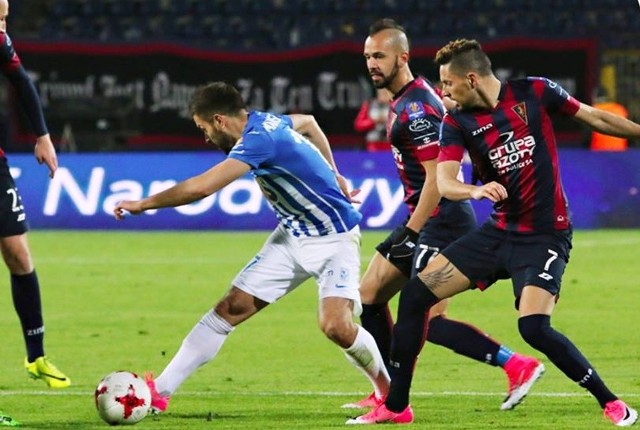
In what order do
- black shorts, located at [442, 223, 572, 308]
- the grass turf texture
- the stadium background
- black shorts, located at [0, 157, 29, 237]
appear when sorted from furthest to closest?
the stadium background
black shorts, located at [0, 157, 29, 237]
the grass turf texture
black shorts, located at [442, 223, 572, 308]

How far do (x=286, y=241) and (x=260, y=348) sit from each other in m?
2.86

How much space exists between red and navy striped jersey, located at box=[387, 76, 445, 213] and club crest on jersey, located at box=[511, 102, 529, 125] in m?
0.81

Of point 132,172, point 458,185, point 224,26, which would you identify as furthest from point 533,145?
point 224,26

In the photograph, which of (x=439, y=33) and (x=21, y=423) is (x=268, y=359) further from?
(x=439, y=33)

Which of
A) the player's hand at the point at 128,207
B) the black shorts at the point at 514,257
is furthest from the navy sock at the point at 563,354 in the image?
the player's hand at the point at 128,207

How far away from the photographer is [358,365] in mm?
7680

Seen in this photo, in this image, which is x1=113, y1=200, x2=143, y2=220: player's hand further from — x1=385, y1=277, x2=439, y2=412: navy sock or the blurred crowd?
the blurred crowd

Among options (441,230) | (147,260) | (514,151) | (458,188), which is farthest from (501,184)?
(147,260)

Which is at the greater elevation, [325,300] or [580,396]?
[325,300]

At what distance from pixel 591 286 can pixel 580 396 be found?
19.2ft

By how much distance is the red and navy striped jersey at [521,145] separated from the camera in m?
7.27

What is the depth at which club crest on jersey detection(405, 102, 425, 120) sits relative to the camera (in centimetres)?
808

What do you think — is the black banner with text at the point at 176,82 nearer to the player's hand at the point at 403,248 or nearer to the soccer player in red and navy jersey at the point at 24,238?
the soccer player in red and navy jersey at the point at 24,238

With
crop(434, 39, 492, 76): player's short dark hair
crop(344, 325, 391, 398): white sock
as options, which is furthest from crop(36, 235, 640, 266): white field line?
crop(434, 39, 492, 76): player's short dark hair
